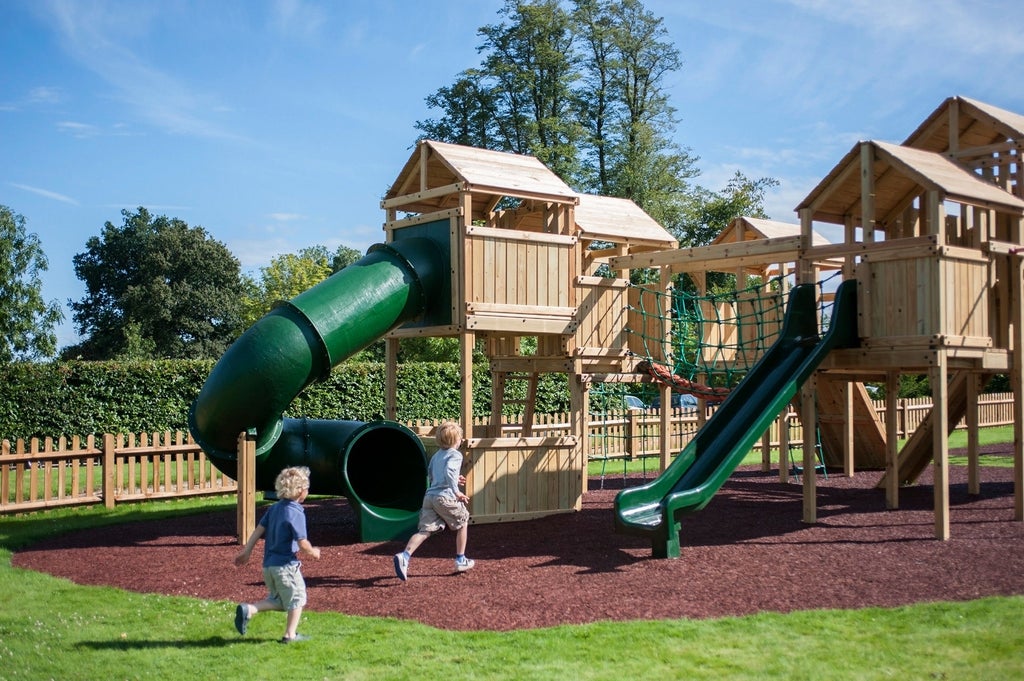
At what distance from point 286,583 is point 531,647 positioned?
1784 millimetres

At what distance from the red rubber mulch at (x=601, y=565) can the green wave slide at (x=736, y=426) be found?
0.43 meters

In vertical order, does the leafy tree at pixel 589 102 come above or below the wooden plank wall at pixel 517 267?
above

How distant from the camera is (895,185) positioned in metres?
14.1

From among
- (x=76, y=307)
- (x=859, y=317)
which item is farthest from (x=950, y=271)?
(x=76, y=307)

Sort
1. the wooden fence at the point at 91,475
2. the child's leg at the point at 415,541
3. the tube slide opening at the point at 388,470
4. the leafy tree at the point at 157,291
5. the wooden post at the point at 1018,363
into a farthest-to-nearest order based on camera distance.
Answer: the leafy tree at the point at 157,291, the wooden fence at the point at 91,475, the tube slide opening at the point at 388,470, the wooden post at the point at 1018,363, the child's leg at the point at 415,541

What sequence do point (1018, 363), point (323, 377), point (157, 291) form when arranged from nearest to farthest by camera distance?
point (323, 377)
point (1018, 363)
point (157, 291)

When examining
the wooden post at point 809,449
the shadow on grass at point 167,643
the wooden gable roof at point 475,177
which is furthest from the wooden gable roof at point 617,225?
the shadow on grass at point 167,643

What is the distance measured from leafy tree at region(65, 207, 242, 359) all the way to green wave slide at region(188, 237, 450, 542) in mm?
35240

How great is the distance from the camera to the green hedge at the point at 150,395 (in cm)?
1955

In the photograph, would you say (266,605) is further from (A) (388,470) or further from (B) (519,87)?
(B) (519,87)

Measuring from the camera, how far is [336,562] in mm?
10461

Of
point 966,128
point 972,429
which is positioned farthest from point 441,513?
point 966,128

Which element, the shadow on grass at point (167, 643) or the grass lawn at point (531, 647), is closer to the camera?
the grass lawn at point (531, 647)

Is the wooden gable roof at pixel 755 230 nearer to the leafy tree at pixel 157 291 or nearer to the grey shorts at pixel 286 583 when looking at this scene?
the grey shorts at pixel 286 583
